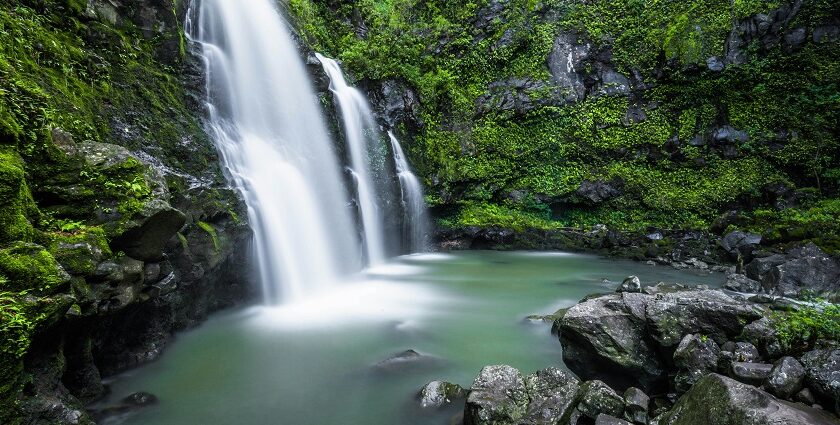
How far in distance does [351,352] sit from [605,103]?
1677 cm

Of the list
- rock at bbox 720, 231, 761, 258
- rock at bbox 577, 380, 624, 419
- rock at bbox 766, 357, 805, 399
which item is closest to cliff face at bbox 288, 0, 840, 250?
rock at bbox 720, 231, 761, 258

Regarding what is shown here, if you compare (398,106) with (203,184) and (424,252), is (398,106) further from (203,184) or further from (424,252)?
(203,184)

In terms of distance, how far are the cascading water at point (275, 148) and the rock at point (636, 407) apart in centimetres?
715

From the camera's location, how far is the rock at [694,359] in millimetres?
3666

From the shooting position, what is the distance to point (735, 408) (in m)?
2.58

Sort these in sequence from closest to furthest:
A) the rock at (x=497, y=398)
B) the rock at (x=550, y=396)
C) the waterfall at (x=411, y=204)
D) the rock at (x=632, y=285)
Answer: the rock at (x=550, y=396), the rock at (x=497, y=398), the rock at (x=632, y=285), the waterfall at (x=411, y=204)

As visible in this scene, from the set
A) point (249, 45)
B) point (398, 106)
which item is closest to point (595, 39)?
point (398, 106)

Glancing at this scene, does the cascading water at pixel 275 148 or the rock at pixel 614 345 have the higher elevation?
the cascading water at pixel 275 148

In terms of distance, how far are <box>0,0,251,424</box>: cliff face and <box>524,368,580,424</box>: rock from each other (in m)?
4.34

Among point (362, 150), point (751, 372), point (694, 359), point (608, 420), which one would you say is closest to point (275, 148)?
point (362, 150)

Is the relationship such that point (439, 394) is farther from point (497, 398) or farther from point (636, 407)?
point (636, 407)

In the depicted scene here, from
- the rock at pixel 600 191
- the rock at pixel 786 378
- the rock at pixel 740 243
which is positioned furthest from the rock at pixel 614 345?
the rock at pixel 600 191

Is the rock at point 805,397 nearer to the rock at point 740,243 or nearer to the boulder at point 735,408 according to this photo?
the boulder at point 735,408

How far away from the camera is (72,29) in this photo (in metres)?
6.71
